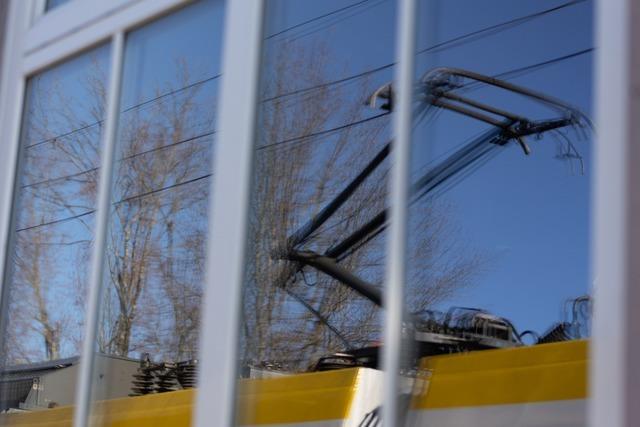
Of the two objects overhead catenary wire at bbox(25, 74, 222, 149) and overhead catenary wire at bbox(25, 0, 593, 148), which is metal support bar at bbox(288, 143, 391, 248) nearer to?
overhead catenary wire at bbox(25, 0, 593, 148)

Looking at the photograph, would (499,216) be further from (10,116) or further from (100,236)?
(10,116)

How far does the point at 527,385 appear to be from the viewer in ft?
5.72

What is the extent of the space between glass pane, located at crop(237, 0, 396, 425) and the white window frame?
3 cm

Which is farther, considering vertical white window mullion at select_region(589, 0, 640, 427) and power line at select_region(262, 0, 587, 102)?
power line at select_region(262, 0, 587, 102)

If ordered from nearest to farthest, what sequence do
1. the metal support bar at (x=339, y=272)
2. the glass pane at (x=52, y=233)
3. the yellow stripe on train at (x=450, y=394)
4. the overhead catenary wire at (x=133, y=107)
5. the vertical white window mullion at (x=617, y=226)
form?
the vertical white window mullion at (x=617, y=226)
the yellow stripe on train at (x=450, y=394)
the metal support bar at (x=339, y=272)
the overhead catenary wire at (x=133, y=107)
the glass pane at (x=52, y=233)

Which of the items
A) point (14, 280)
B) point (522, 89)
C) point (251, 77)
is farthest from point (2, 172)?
point (522, 89)

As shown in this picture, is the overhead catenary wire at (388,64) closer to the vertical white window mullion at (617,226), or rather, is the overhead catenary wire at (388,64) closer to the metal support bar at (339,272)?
the vertical white window mullion at (617,226)

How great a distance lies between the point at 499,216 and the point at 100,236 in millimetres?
1039

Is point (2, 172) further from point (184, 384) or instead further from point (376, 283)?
point (376, 283)

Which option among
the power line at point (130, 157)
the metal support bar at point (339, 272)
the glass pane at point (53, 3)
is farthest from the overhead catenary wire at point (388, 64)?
the glass pane at point (53, 3)

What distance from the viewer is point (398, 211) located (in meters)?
2.00

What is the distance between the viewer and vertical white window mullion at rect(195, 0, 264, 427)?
2.20 metres

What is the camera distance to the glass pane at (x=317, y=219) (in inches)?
81.3

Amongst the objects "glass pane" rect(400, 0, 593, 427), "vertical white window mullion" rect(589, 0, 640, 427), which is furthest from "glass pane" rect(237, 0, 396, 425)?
"vertical white window mullion" rect(589, 0, 640, 427)
